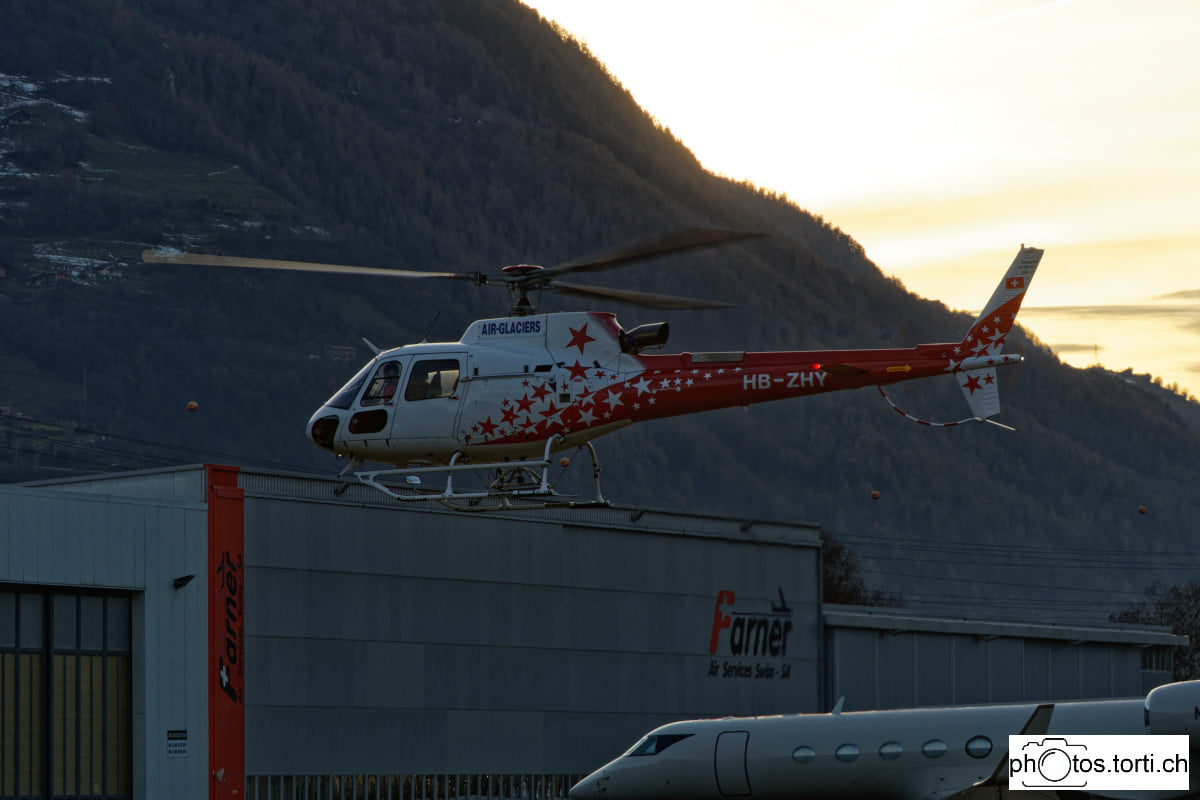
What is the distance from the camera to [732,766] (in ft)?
110

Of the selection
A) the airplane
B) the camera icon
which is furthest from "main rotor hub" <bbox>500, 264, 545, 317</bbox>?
the camera icon

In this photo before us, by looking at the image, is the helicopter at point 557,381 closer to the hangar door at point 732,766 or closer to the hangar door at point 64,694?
the hangar door at point 732,766

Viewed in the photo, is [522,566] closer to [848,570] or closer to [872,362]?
[872,362]

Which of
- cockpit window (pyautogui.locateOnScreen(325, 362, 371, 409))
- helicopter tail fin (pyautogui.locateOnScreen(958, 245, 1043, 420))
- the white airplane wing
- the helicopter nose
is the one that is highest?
helicopter tail fin (pyautogui.locateOnScreen(958, 245, 1043, 420))

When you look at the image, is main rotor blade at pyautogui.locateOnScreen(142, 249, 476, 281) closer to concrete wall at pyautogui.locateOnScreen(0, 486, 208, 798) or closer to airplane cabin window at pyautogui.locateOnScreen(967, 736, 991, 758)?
airplane cabin window at pyautogui.locateOnScreen(967, 736, 991, 758)

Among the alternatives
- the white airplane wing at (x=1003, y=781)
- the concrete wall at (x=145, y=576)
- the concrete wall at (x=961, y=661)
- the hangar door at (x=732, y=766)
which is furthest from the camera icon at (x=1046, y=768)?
the concrete wall at (x=961, y=661)

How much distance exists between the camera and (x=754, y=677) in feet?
206

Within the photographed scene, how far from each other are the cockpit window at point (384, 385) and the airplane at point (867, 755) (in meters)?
9.29

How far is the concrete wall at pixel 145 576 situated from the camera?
136ft

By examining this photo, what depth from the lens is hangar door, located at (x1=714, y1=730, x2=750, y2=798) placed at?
110 ft

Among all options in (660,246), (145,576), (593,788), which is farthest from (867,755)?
(145,576)

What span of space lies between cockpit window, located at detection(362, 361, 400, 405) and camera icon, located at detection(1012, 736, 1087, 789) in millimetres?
14212

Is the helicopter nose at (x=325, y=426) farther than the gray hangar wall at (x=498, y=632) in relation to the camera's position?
No

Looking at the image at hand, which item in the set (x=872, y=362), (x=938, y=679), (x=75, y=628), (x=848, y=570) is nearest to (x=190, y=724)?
(x=75, y=628)
